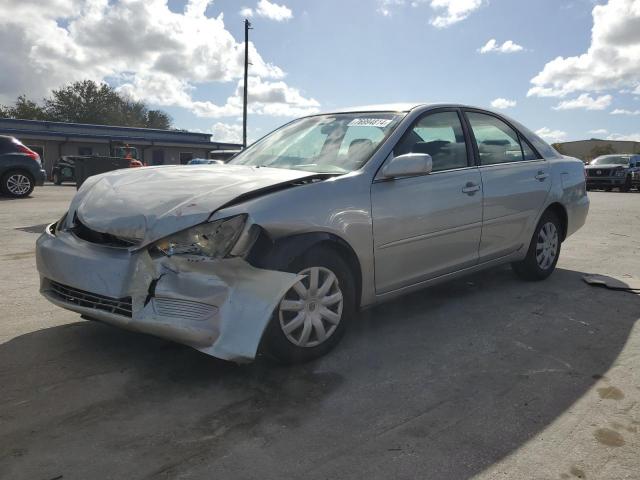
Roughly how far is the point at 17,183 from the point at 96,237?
11804mm

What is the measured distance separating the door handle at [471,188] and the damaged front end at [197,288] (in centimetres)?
182

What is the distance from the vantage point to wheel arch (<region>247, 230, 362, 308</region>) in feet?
9.00

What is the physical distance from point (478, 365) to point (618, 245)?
549cm

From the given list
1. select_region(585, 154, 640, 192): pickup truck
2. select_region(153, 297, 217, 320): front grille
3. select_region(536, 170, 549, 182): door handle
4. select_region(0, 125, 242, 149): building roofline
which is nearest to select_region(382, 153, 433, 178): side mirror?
select_region(153, 297, 217, 320): front grille

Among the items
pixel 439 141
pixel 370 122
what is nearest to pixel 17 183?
pixel 370 122

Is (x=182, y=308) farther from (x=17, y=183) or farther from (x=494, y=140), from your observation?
(x=17, y=183)

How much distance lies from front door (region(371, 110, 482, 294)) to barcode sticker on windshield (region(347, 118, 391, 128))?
0.65 feet

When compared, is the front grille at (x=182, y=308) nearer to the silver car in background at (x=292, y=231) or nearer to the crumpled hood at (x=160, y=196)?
the silver car in background at (x=292, y=231)

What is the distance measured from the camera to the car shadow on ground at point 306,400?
7.02 ft

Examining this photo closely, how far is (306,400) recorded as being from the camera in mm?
2662

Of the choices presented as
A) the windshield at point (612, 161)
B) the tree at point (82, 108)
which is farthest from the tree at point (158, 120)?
the windshield at point (612, 161)

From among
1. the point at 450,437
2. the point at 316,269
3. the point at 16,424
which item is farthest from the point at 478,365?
the point at 16,424

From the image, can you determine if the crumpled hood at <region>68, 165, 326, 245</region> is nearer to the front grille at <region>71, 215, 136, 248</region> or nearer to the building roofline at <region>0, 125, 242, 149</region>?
the front grille at <region>71, 215, 136, 248</region>

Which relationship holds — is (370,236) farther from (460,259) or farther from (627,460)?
(627,460)
